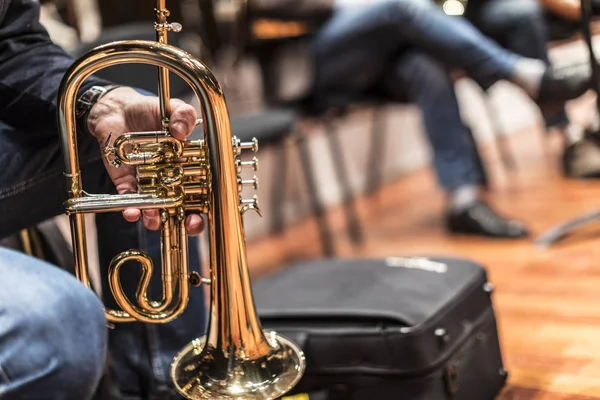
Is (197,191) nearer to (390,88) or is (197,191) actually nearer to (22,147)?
(22,147)

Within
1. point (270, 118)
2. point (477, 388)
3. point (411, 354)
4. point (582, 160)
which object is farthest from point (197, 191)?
point (582, 160)

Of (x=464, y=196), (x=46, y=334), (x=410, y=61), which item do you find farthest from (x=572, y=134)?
(x=46, y=334)

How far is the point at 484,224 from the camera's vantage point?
6.76ft

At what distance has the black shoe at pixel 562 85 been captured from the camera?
1.71 m

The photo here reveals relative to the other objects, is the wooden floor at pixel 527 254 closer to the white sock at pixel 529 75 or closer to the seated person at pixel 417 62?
the seated person at pixel 417 62

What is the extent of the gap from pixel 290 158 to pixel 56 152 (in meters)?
1.82

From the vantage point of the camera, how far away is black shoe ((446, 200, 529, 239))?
2031 millimetres

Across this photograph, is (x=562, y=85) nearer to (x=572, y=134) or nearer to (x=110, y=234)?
(x=572, y=134)

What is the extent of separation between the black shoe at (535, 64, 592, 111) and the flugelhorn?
1.16 meters

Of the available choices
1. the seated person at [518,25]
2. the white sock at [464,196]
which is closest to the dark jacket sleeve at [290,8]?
the seated person at [518,25]

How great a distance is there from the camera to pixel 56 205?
93 centimetres

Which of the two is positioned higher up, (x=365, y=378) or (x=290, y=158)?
(x=290, y=158)

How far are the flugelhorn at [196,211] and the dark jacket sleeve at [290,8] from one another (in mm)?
1240

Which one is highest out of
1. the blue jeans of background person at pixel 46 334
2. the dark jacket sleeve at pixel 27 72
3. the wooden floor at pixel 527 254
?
the dark jacket sleeve at pixel 27 72
